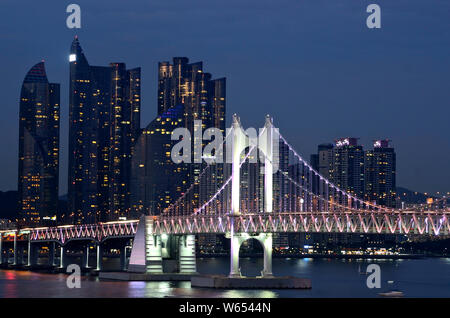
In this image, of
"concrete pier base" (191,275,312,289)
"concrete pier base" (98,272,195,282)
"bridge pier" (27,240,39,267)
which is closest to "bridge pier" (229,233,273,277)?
"concrete pier base" (191,275,312,289)

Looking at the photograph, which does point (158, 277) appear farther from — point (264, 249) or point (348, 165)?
point (348, 165)

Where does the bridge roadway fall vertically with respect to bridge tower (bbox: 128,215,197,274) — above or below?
above

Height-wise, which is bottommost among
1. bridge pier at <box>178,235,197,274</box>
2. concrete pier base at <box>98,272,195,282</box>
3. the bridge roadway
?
concrete pier base at <box>98,272,195,282</box>

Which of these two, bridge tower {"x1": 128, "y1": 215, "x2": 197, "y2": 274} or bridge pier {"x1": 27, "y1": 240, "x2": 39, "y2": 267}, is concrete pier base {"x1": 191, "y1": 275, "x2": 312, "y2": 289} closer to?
bridge tower {"x1": 128, "y1": 215, "x2": 197, "y2": 274}

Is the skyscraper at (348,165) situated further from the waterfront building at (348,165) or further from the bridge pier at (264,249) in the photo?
the bridge pier at (264,249)

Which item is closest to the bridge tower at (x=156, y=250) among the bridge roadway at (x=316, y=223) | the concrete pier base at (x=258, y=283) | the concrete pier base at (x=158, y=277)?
the concrete pier base at (x=158, y=277)

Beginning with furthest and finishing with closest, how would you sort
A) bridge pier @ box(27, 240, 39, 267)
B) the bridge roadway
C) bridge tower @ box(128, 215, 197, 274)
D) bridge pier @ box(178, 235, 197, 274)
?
bridge pier @ box(27, 240, 39, 267) → bridge pier @ box(178, 235, 197, 274) → bridge tower @ box(128, 215, 197, 274) → the bridge roadway

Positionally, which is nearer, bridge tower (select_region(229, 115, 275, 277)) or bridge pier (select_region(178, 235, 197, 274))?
bridge tower (select_region(229, 115, 275, 277))
